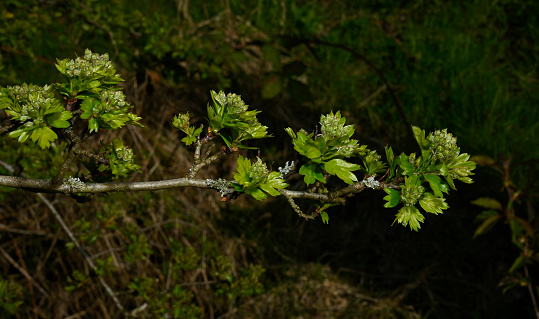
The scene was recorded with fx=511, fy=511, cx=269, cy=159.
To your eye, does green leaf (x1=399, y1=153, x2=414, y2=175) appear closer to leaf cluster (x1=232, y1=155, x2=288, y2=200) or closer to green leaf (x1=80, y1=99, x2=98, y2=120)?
leaf cluster (x1=232, y1=155, x2=288, y2=200)

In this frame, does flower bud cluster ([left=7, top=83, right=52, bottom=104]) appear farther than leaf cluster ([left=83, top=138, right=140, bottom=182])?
No

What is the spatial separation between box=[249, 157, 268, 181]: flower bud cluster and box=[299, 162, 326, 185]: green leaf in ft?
0.31

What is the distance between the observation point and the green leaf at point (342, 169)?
127 centimetres

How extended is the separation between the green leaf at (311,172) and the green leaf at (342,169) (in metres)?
0.03

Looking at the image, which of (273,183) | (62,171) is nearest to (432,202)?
(273,183)

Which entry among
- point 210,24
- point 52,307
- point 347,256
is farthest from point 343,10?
point 52,307

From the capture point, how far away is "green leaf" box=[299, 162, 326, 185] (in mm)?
1285

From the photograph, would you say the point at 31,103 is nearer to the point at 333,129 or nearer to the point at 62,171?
the point at 62,171

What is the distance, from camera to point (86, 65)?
124cm

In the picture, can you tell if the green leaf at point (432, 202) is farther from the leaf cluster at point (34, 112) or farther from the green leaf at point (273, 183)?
the leaf cluster at point (34, 112)

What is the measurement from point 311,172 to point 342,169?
0.08m

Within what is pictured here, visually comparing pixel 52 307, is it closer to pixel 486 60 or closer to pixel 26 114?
pixel 26 114

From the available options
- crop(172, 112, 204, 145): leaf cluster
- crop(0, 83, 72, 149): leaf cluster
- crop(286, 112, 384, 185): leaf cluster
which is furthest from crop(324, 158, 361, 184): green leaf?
crop(0, 83, 72, 149): leaf cluster

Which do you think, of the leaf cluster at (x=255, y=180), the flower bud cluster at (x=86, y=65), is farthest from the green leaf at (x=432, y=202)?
the flower bud cluster at (x=86, y=65)
